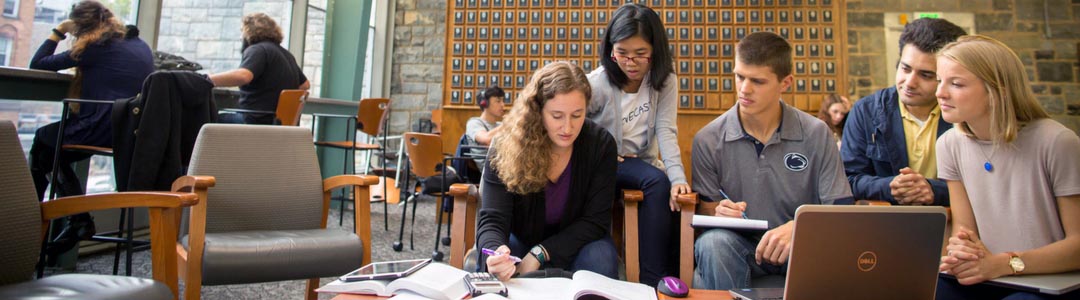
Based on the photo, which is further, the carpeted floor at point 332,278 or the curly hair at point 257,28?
the curly hair at point 257,28

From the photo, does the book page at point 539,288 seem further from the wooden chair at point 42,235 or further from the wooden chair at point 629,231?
the wooden chair at point 42,235

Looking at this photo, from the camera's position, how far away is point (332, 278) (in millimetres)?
2799

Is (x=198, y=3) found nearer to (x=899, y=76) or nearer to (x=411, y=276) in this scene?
(x=411, y=276)

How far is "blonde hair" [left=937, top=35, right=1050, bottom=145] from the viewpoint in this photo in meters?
1.41

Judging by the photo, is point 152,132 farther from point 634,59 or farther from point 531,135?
point 634,59

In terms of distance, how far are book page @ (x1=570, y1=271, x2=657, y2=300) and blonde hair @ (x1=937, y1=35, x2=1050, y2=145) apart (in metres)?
0.94

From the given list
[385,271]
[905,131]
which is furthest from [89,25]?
[905,131]

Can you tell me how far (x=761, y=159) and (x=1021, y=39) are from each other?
6086 mm

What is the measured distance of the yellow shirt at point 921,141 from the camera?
1.94 m

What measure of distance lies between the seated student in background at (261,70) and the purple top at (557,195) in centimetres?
253

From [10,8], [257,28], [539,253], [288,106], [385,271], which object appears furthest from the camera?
[257,28]

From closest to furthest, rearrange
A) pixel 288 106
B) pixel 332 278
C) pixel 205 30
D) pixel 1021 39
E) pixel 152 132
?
1. pixel 152 132
2. pixel 332 278
3. pixel 288 106
4. pixel 205 30
5. pixel 1021 39

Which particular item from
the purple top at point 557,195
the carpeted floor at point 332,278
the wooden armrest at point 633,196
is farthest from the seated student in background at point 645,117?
the carpeted floor at point 332,278

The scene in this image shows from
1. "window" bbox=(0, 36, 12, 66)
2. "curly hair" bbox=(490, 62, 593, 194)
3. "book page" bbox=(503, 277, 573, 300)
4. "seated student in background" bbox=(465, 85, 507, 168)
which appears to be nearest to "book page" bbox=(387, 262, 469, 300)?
"book page" bbox=(503, 277, 573, 300)
